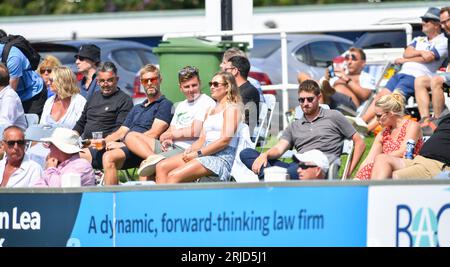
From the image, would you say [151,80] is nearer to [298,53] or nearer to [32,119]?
[32,119]

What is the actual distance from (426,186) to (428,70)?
4.67 metres

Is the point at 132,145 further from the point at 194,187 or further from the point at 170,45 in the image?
the point at 170,45

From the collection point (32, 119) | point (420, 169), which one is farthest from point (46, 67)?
point (420, 169)

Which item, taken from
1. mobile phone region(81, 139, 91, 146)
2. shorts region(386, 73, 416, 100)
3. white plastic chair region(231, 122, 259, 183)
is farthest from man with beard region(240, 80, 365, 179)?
shorts region(386, 73, 416, 100)

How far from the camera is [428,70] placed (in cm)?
1352

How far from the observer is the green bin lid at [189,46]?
46.1 ft

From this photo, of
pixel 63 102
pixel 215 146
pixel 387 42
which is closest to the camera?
pixel 215 146

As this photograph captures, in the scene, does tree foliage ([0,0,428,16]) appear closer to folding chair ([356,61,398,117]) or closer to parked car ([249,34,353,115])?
parked car ([249,34,353,115])

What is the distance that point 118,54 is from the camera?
62.0ft

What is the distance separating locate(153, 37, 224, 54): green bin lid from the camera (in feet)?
→ 46.1

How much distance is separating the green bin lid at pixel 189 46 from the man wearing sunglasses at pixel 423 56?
1868 millimetres

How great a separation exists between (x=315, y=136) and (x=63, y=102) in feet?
9.70

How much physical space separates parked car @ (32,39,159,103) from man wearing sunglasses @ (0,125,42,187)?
298 inches
